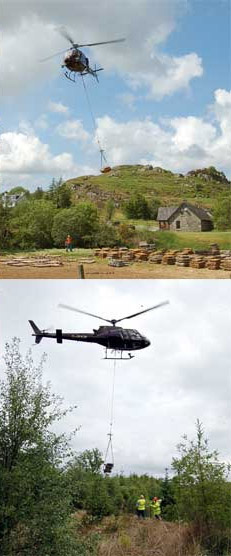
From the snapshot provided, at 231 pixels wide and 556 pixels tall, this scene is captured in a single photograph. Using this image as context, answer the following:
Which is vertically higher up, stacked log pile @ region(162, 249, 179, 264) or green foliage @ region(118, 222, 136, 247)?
green foliage @ region(118, 222, 136, 247)

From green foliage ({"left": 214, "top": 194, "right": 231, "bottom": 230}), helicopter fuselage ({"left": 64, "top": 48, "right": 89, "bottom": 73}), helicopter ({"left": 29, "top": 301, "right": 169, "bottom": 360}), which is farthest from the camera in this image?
helicopter ({"left": 29, "top": 301, "right": 169, "bottom": 360})

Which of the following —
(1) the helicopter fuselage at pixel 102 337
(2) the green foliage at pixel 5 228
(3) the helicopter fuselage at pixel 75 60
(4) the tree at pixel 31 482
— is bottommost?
(4) the tree at pixel 31 482

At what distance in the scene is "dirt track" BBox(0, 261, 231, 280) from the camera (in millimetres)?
7453

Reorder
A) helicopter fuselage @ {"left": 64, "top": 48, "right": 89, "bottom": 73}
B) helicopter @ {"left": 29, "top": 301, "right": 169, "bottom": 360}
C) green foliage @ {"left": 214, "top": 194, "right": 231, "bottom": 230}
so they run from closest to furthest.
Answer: helicopter fuselage @ {"left": 64, "top": 48, "right": 89, "bottom": 73} < green foliage @ {"left": 214, "top": 194, "right": 231, "bottom": 230} < helicopter @ {"left": 29, "top": 301, "right": 169, "bottom": 360}

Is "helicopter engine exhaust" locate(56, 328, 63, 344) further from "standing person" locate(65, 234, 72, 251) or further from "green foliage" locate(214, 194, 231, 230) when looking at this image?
"green foliage" locate(214, 194, 231, 230)

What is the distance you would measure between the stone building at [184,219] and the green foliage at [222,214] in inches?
3.1

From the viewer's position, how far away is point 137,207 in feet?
25.2

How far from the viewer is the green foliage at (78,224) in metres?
7.51

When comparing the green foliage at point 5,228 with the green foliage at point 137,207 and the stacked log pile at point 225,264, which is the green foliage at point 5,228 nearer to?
the green foliage at point 137,207

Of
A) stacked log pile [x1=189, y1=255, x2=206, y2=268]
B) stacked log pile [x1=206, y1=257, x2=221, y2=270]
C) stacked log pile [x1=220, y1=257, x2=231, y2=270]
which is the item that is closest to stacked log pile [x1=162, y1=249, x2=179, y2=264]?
stacked log pile [x1=189, y1=255, x2=206, y2=268]

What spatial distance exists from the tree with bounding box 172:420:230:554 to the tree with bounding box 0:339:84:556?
11.9ft

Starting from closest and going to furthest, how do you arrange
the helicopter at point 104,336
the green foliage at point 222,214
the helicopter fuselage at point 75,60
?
the helicopter fuselage at point 75,60
the green foliage at point 222,214
the helicopter at point 104,336

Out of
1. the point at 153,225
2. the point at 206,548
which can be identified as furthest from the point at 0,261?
the point at 206,548

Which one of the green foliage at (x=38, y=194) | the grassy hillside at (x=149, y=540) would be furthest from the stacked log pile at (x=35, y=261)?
the grassy hillside at (x=149, y=540)
